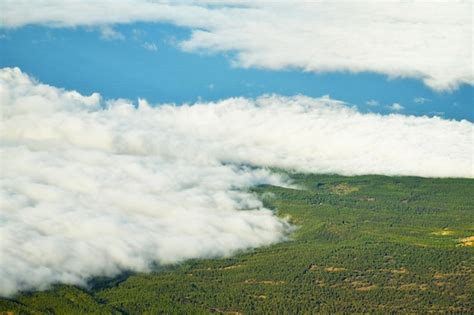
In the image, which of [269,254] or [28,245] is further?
[269,254]

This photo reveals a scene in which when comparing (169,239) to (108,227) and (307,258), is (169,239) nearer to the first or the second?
(108,227)

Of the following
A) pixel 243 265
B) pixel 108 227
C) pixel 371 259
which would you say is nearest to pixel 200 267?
pixel 243 265

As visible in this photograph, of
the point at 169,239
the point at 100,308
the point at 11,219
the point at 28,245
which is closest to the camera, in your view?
the point at 100,308

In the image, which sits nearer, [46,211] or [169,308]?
[169,308]

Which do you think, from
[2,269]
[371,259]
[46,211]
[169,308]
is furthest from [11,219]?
[371,259]

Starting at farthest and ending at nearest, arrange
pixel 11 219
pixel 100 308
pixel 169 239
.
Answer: pixel 169 239, pixel 11 219, pixel 100 308

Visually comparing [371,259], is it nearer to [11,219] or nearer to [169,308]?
[169,308]

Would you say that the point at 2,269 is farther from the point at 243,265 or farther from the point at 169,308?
the point at 243,265

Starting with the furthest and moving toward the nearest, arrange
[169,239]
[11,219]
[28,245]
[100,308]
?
[169,239]
[11,219]
[28,245]
[100,308]
